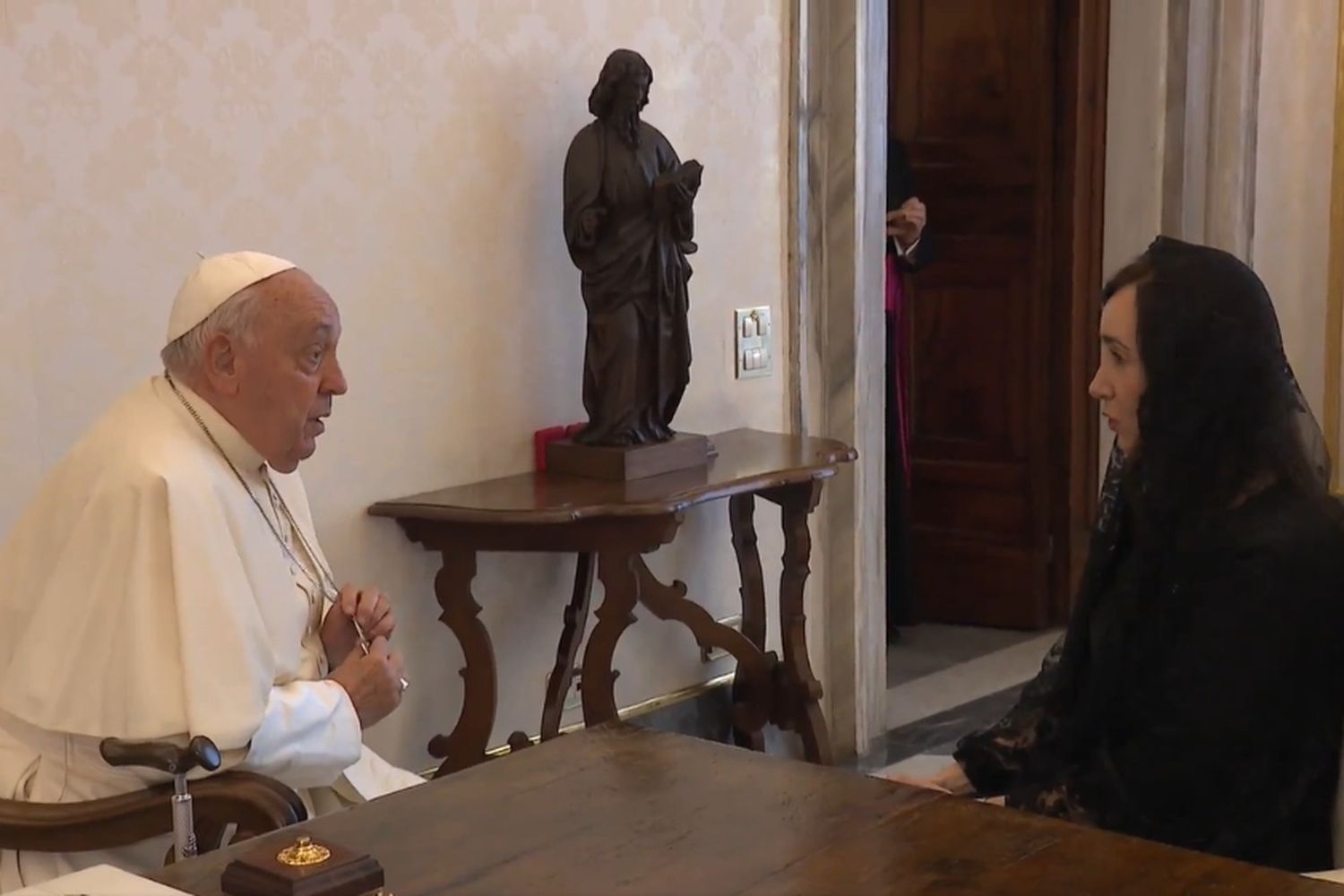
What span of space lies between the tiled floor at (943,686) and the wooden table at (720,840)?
91.5 inches

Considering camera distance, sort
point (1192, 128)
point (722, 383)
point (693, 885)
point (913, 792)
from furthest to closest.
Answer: point (1192, 128), point (722, 383), point (913, 792), point (693, 885)

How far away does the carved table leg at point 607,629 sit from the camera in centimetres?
317

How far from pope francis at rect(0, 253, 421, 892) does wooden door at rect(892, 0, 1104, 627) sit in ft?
→ 11.0

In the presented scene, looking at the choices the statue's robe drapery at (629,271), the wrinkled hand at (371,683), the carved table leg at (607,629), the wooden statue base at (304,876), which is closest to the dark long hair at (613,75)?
the statue's robe drapery at (629,271)

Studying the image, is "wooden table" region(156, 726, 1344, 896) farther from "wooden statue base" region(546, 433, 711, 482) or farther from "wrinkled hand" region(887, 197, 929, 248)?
"wrinkled hand" region(887, 197, 929, 248)

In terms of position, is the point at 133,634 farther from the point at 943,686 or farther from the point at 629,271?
the point at 943,686

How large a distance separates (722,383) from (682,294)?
0.53 meters

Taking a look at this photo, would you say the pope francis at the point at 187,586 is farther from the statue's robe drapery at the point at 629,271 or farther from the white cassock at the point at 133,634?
the statue's robe drapery at the point at 629,271

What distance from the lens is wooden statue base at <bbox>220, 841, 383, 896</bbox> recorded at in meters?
1.50

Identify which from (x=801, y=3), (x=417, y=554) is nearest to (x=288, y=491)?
(x=417, y=554)

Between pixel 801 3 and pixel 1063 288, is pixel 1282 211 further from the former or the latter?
pixel 801 3

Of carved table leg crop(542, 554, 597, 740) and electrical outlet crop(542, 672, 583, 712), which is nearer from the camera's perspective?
carved table leg crop(542, 554, 597, 740)

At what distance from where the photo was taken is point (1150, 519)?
2.22 meters

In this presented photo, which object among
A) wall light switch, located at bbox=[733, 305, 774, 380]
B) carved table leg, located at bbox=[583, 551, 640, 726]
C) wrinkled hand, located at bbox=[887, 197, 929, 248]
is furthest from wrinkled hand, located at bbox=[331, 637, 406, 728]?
wrinkled hand, located at bbox=[887, 197, 929, 248]
